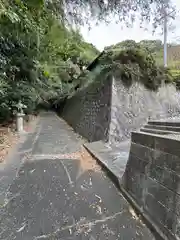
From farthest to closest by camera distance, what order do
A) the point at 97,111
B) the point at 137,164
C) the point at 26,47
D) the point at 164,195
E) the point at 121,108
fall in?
1. the point at 26,47
2. the point at 97,111
3. the point at 121,108
4. the point at 137,164
5. the point at 164,195

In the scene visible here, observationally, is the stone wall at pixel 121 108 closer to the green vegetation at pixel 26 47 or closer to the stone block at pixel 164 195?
the green vegetation at pixel 26 47

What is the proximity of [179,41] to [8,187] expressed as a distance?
617 centimetres

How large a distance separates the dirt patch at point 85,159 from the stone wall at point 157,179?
1281mm

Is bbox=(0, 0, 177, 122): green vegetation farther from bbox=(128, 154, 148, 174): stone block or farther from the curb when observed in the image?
the curb

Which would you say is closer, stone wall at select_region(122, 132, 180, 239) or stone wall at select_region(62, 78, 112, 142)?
stone wall at select_region(122, 132, 180, 239)

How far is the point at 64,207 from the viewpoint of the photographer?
2516 millimetres

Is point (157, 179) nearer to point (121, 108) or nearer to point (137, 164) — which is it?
point (137, 164)

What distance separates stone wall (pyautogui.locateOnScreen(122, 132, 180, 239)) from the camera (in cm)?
175

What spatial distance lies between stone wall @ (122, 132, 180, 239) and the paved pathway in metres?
0.22

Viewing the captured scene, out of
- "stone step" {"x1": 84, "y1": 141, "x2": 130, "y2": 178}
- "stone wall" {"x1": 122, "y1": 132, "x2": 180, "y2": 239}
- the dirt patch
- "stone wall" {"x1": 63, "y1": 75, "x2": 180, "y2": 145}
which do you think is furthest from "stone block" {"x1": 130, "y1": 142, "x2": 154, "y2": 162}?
"stone wall" {"x1": 63, "y1": 75, "x2": 180, "y2": 145}

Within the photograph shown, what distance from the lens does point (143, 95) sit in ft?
19.7

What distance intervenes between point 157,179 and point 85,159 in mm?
2503

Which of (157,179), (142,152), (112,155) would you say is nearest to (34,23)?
(112,155)

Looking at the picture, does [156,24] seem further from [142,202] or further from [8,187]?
[8,187]
